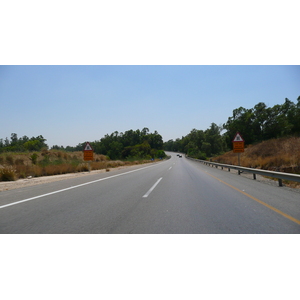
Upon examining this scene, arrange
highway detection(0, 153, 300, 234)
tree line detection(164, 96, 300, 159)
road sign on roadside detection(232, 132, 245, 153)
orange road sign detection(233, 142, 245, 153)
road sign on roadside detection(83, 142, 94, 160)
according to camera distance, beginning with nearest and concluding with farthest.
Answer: highway detection(0, 153, 300, 234)
road sign on roadside detection(232, 132, 245, 153)
orange road sign detection(233, 142, 245, 153)
road sign on roadside detection(83, 142, 94, 160)
tree line detection(164, 96, 300, 159)

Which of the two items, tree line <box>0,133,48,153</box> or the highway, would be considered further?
tree line <box>0,133,48,153</box>

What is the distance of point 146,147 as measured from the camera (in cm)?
12406

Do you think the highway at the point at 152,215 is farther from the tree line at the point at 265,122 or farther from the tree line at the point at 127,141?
the tree line at the point at 127,141

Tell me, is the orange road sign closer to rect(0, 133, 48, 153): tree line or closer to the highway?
Result: the highway

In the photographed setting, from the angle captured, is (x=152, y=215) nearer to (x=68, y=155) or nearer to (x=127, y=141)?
(x=68, y=155)

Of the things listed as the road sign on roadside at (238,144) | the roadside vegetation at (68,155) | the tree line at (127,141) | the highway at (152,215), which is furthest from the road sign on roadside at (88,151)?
the tree line at (127,141)

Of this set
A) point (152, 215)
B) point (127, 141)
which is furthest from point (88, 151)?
point (127, 141)

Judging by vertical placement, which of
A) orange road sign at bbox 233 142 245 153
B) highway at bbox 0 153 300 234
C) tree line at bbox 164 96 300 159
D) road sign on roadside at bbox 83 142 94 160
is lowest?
highway at bbox 0 153 300 234

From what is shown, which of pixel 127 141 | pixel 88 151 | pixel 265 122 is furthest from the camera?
pixel 127 141

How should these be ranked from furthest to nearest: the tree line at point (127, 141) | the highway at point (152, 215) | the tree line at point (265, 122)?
the tree line at point (127, 141) → the tree line at point (265, 122) → the highway at point (152, 215)

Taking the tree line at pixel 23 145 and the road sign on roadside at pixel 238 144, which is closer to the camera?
the road sign on roadside at pixel 238 144

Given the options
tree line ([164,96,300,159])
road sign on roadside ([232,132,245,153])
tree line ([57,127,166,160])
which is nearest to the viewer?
road sign on roadside ([232,132,245,153])

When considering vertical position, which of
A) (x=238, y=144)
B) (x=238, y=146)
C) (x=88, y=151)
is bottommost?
(x=238, y=146)

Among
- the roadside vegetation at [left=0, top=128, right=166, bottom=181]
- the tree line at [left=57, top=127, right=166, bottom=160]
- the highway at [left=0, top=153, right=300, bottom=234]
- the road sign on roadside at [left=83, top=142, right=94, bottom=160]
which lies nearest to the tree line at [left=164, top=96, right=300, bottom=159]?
the roadside vegetation at [left=0, top=128, right=166, bottom=181]
